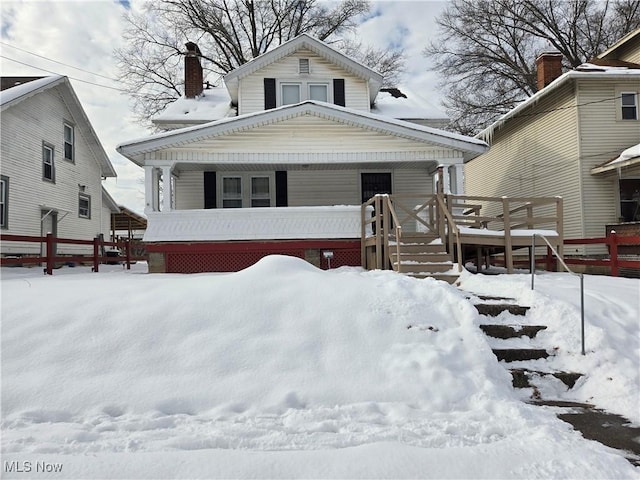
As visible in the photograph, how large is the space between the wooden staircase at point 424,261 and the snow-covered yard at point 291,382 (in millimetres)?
1677

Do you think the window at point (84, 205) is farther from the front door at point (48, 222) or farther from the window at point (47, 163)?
the window at point (47, 163)

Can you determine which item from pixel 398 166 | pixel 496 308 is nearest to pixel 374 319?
pixel 496 308

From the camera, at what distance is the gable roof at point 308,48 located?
1518 centimetres

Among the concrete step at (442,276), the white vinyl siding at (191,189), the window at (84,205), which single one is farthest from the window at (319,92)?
the window at (84,205)

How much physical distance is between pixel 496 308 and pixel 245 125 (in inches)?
350

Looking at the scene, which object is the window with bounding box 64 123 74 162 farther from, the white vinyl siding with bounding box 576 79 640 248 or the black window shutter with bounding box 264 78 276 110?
the white vinyl siding with bounding box 576 79 640 248

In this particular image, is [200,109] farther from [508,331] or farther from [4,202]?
[508,331]

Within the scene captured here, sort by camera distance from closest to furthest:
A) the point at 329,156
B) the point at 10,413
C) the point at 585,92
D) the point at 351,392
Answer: the point at 10,413 < the point at 351,392 < the point at 329,156 < the point at 585,92

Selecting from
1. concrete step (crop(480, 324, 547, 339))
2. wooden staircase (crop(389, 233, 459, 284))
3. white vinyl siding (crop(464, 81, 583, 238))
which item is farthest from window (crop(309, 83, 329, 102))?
concrete step (crop(480, 324, 547, 339))

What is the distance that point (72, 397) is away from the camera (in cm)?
369

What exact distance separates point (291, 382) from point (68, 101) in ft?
67.8

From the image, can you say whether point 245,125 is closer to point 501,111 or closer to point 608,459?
point 608,459

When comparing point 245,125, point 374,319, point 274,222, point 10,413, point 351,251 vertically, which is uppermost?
point 245,125

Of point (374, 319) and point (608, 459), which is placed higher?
point (374, 319)
